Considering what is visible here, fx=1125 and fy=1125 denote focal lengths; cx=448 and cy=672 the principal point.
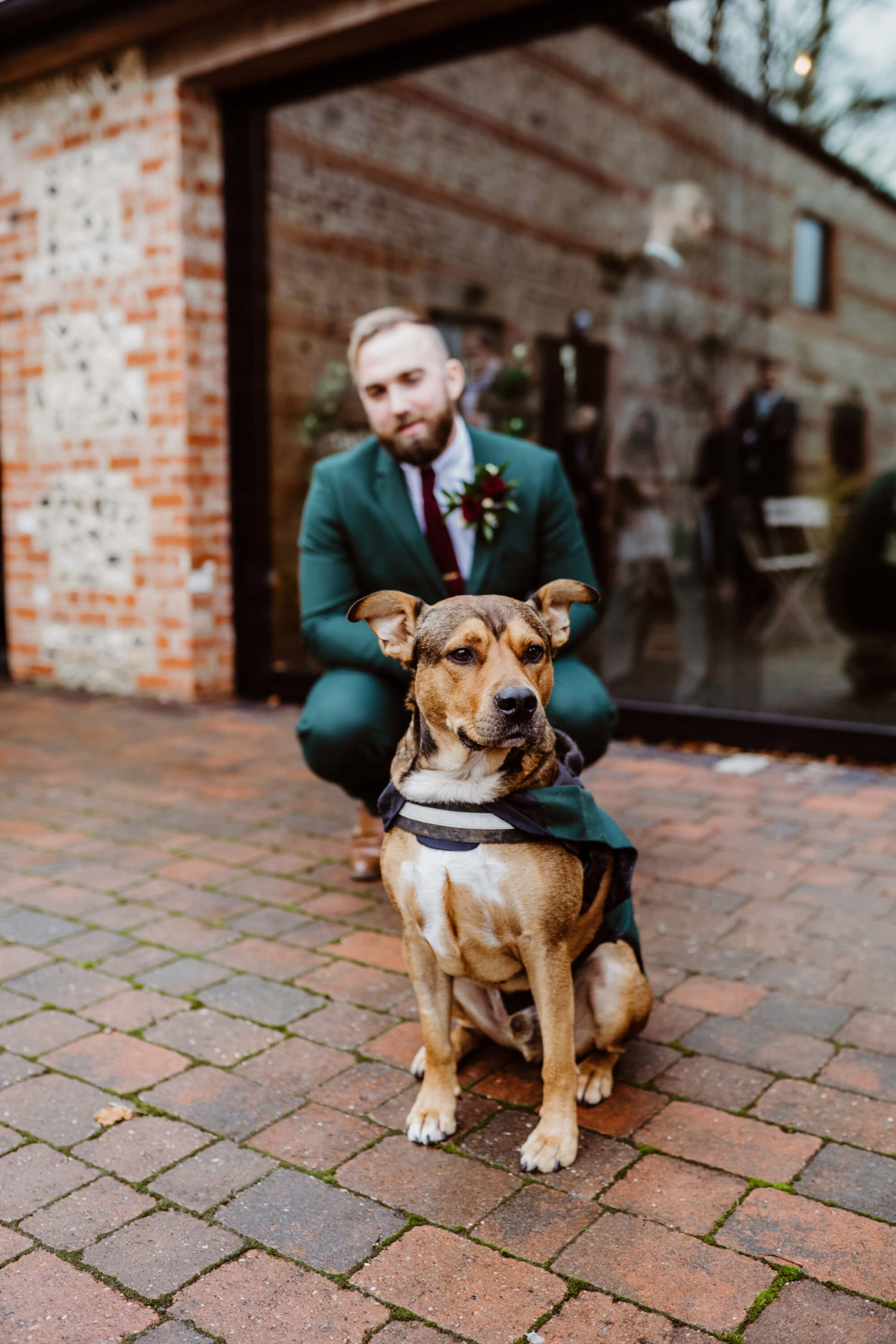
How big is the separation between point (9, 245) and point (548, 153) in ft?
11.9

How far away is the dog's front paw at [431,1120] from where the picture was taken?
7.95 feet

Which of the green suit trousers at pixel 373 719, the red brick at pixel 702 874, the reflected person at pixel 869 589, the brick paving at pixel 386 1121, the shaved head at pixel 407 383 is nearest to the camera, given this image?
the brick paving at pixel 386 1121

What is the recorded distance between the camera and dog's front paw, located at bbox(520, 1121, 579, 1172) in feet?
7.61

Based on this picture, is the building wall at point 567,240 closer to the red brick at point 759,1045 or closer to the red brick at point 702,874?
the red brick at point 702,874

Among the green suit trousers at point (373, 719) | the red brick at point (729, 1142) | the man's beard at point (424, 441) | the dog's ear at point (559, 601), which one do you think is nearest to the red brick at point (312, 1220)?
the red brick at point (729, 1142)

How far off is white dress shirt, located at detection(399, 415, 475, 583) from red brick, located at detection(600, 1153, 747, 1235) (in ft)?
6.71

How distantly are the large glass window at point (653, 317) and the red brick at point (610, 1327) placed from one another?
478 cm

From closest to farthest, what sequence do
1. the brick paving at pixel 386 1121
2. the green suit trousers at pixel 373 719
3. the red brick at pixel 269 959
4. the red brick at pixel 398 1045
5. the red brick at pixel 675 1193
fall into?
the brick paving at pixel 386 1121
the red brick at pixel 675 1193
the red brick at pixel 398 1045
the red brick at pixel 269 959
the green suit trousers at pixel 373 719

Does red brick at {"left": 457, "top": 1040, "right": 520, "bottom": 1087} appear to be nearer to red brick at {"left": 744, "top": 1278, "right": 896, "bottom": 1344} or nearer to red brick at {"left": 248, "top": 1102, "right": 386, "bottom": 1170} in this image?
red brick at {"left": 248, "top": 1102, "right": 386, "bottom": 1170}

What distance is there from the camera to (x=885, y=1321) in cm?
187

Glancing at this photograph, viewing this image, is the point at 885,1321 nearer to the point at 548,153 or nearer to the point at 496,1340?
the point at 496,1340

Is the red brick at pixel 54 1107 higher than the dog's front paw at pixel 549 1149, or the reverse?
the dog's front paw at pixel 549 1149

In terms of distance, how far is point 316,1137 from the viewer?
2.45 metres

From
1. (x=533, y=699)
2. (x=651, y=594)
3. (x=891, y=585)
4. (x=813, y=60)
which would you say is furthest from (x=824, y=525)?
(x=533, y=699)
